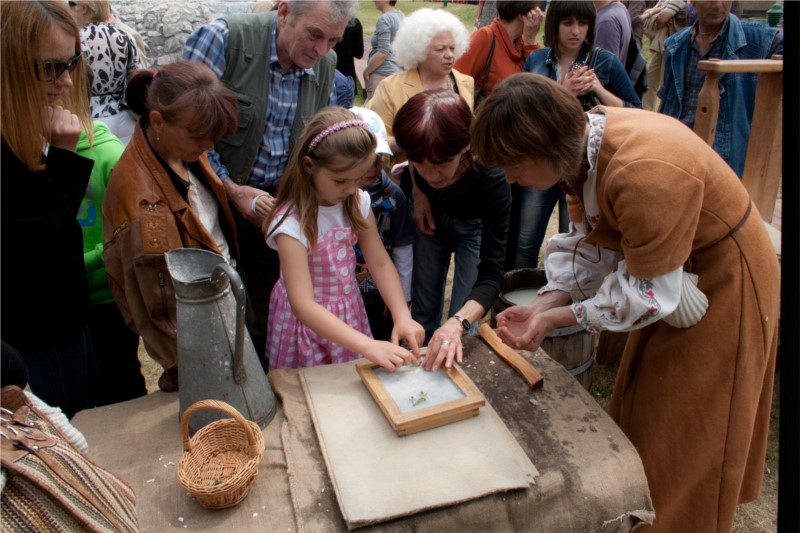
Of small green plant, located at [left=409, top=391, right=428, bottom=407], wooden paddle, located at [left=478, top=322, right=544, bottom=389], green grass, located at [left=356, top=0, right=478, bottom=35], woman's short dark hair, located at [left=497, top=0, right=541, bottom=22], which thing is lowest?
wooden paddle, located at [left=478, top=322, right=544, bottom=389]

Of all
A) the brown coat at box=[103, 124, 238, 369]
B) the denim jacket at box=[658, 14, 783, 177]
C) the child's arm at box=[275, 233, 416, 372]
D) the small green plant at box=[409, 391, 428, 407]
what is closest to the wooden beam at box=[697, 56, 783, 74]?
the denim jacket at box=[658, 14, 783, 177]

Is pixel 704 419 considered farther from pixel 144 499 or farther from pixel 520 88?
pixel 144 499

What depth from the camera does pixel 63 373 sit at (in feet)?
6.92

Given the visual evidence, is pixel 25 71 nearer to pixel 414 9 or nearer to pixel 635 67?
pixel 635 67

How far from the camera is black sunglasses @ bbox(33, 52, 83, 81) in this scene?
1.82m

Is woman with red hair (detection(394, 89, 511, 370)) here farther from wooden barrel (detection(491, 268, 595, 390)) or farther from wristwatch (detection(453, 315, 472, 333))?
wooden barrel (detection(491, 268, 595, 390))

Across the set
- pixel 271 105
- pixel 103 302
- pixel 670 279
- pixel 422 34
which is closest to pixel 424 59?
pixel 422 34

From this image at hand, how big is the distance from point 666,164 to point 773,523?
7.00 ft

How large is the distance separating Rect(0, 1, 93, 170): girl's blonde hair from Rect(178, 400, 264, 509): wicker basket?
3.42 feet

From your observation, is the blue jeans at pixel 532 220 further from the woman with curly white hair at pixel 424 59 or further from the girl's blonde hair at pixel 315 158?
the girl's blonde hair at pixel 315 158

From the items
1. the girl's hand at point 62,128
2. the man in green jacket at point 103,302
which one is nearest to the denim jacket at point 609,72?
the man in green jacket at point 103,302

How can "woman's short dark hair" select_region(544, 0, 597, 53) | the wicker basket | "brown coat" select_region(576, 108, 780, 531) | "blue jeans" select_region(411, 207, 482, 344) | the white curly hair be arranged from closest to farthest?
the wicker basket < "brown coat" select_region(576, 108, 780, 531) < "blue jeans" select_region(411, 207, 482, 344) < the white curly hair < "woman's short dark hair" select_region(544, 0, 597, 53)

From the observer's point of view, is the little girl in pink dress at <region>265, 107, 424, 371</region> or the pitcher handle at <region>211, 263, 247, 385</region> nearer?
the pitcher handle at <region>211, 263, 247, 385</region>

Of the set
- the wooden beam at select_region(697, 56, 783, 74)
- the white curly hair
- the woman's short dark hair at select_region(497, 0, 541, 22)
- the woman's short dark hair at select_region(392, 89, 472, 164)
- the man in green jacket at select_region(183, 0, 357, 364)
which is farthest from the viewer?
the woman's short dark hair at select_region(497, 0, 541, 22)
